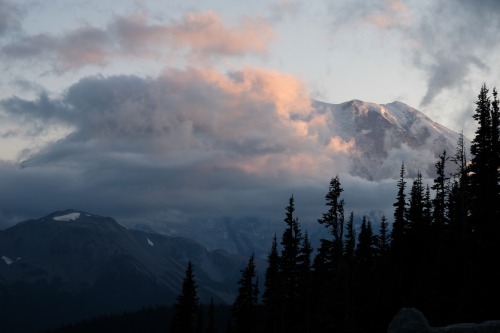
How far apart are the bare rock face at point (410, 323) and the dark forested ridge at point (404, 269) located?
18.1m

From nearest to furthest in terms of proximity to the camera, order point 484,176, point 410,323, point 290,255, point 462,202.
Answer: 1. point 410,323
2. point 462,202
3. point 484,176
4. point 290,255

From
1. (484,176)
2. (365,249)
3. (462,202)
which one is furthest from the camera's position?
(365,249)

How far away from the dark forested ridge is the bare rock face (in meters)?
18.1

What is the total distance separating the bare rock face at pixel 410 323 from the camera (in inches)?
1342

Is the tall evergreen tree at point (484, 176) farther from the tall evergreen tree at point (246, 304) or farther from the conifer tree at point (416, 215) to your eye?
the tall evergreen tree at point (246, 304)

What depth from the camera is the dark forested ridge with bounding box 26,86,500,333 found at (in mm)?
54812

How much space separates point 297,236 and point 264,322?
1536 centimetres

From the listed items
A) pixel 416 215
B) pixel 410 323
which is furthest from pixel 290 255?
pixel 410 323

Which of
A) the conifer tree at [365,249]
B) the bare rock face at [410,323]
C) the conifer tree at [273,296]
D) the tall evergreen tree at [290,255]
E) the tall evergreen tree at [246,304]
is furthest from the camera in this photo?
the conifer tree at [365,249]

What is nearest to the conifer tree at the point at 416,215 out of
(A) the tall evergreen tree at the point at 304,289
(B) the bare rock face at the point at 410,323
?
(A) the tall evergreen tree at the point at 304,289

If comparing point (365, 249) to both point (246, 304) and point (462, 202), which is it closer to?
point (246, 304)

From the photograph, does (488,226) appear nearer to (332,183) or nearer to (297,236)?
(332,183)

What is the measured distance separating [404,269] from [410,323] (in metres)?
46.2

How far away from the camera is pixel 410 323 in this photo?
34312mm
